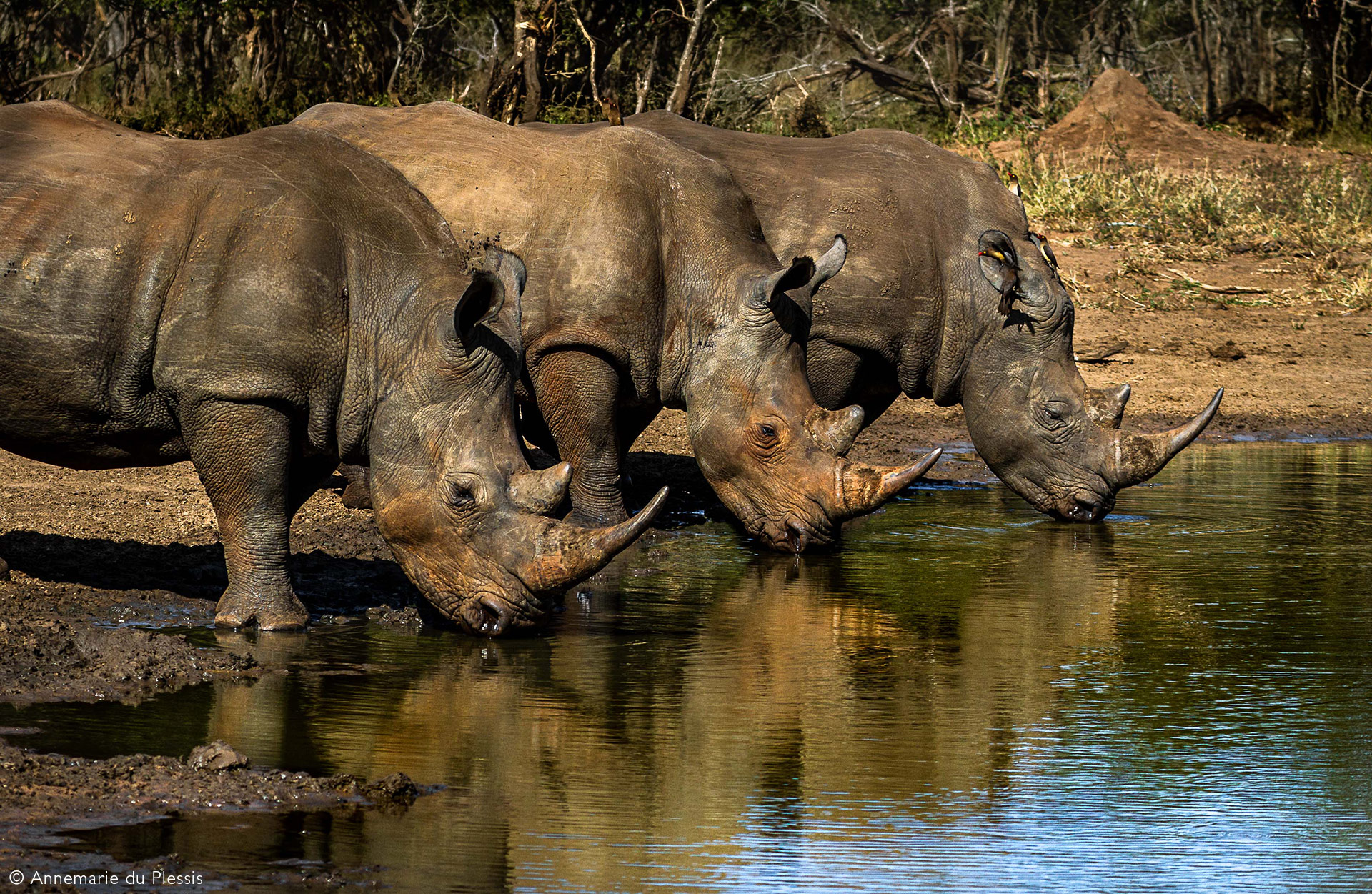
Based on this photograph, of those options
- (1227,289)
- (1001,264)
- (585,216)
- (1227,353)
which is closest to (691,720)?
(585,216)

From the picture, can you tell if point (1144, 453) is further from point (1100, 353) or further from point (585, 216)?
point (1100, 353)

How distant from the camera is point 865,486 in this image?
873 cm

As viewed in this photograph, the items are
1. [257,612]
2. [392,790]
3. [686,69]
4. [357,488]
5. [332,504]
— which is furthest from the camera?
[686,69]

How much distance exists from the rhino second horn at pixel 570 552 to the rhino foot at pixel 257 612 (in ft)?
3.12

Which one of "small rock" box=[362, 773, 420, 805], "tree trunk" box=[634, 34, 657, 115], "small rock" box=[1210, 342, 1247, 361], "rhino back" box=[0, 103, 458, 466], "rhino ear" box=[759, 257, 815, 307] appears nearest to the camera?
"small rock" box=[362, 773, 420, 805]

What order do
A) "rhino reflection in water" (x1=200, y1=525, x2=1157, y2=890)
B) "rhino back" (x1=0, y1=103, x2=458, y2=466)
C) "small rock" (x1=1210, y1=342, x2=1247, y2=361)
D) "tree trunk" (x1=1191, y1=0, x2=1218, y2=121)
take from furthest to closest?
"tree trunk" (x1=1191, y1=0, x2=1218, y2=121), "small rock" (x1=1210, y1=342, x2=1247, y2=361), "rhino back" (x1=0, y1=103, x2=458, y2=466), "rhino reflection in water" (x1=200, y1=525, x2=1157, y2=890)

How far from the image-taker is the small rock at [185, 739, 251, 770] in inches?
199

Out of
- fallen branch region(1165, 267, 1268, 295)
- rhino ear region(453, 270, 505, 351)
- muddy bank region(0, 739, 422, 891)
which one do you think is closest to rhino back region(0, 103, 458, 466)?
rhino ear region(453, 270, 505, 351)

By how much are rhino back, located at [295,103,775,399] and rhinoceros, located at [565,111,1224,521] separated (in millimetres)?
887

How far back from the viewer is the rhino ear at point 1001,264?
398 inches

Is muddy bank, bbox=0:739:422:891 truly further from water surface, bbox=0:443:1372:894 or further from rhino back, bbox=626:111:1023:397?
rhino back, bbox=626:111:1023:397

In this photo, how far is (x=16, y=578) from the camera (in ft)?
24.5

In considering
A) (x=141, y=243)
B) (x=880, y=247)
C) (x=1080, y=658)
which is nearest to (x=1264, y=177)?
(x=880, y=247)

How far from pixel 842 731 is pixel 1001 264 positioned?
15.9 ft
